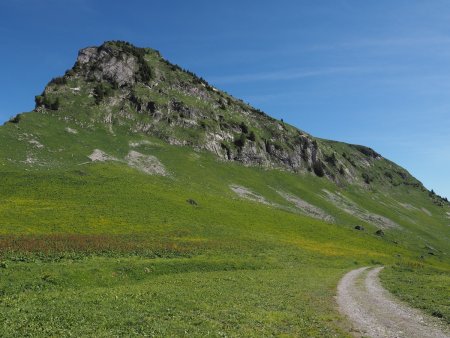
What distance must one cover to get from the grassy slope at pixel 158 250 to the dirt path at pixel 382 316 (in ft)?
5.21

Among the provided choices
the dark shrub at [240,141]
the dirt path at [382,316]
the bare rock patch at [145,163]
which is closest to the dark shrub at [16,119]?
the bare rock patch at [145,163]

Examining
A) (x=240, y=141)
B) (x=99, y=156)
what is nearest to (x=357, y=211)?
(x=240, y=141)

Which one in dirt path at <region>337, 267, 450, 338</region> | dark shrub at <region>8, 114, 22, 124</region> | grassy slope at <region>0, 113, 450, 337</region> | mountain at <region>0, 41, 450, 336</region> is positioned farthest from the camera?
dark shrub at <region>8, 114, 22, 124</region>

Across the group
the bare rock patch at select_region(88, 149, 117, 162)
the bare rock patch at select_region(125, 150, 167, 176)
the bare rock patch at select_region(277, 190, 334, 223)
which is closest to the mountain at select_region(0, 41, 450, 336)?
the bare rock patch at select_region(88, 149, 117, 162)

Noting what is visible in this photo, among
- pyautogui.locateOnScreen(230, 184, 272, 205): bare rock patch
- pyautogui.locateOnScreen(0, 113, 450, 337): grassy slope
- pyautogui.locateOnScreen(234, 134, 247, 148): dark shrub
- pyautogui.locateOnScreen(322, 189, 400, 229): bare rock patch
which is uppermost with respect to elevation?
pyautogui.locateOnScreen(234, 134, 247, 148): dark shrub

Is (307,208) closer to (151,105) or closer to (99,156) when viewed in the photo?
(99,156)

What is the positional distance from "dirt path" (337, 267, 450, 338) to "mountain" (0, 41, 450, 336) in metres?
1.58

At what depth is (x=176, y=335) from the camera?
64.7 feet

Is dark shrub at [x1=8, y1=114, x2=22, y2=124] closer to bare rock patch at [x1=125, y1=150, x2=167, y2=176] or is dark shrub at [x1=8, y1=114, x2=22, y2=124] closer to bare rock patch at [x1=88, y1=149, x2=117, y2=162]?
bare rock patch at [x1=88, y1=149, x2=117, y2=162]

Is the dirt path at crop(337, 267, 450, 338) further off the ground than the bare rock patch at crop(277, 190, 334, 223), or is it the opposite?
the bare rock patch at crop(277, 190, 334, 223)

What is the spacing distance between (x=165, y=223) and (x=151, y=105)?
311ft

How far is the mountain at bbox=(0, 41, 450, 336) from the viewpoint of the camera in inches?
1030

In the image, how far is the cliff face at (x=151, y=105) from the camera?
14725 centimetres

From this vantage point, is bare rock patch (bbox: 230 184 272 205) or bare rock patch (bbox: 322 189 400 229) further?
bare rock patch (bbox: 322 189 400 229)
